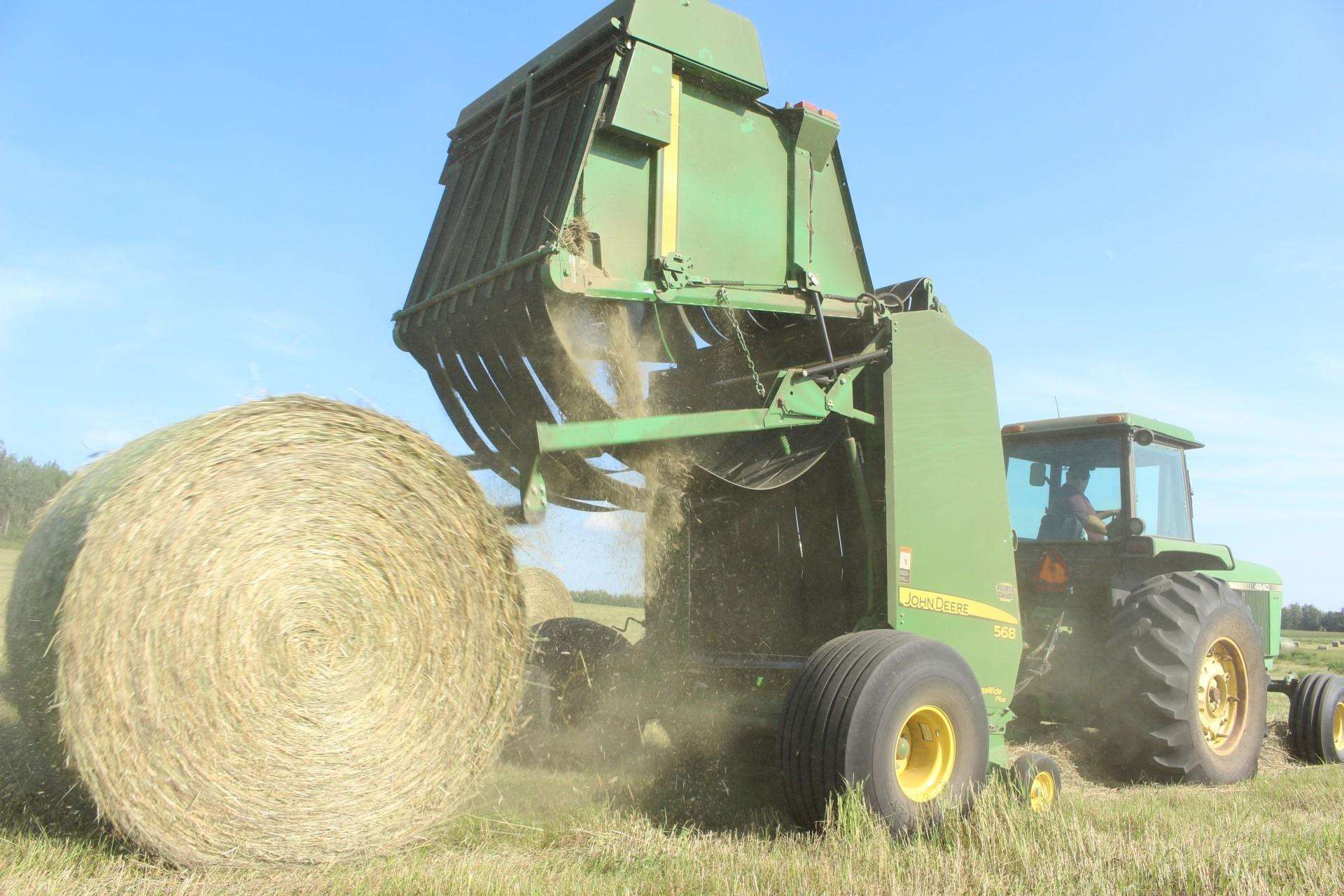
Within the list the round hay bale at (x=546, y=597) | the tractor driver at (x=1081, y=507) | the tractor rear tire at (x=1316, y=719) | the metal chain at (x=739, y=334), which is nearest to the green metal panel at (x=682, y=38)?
the metal chain at (x=739, y=334)

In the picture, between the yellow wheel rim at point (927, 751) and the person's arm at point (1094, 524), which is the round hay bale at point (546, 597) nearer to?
the person's arm at point (1094, 524)

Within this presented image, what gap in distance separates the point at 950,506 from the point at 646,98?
2462 mm

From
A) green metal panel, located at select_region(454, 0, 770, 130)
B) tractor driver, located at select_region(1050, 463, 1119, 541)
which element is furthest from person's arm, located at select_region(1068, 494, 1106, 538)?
green metal panel, located at select_region(454, 0, 770, 130)

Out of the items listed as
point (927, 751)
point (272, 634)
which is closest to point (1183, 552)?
point (927, 751)

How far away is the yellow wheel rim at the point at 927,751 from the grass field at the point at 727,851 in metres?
0.22

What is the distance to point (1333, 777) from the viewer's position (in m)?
6.44

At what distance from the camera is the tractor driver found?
7.01 meters

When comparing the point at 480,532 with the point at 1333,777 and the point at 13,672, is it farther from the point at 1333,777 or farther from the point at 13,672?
the point at 1333,777

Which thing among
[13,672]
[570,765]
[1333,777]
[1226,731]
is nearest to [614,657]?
[570,765]

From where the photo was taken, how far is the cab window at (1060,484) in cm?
710

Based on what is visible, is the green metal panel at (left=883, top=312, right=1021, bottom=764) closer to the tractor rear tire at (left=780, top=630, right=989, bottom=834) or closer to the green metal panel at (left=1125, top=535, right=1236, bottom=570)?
the tractor rear tire at (left=780, top=630, right=989, bottom=834)

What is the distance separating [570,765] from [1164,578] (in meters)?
3.69

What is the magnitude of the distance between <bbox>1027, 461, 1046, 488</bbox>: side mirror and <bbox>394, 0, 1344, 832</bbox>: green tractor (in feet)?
4.18

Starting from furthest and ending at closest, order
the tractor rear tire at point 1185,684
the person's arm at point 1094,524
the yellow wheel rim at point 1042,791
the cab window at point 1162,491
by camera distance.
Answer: the cab window at point 1162,491 < the person's arm at point 1094,524 < the tractor rear tire at point 1185,684 < the yellow wheel rim at point 1042,791
